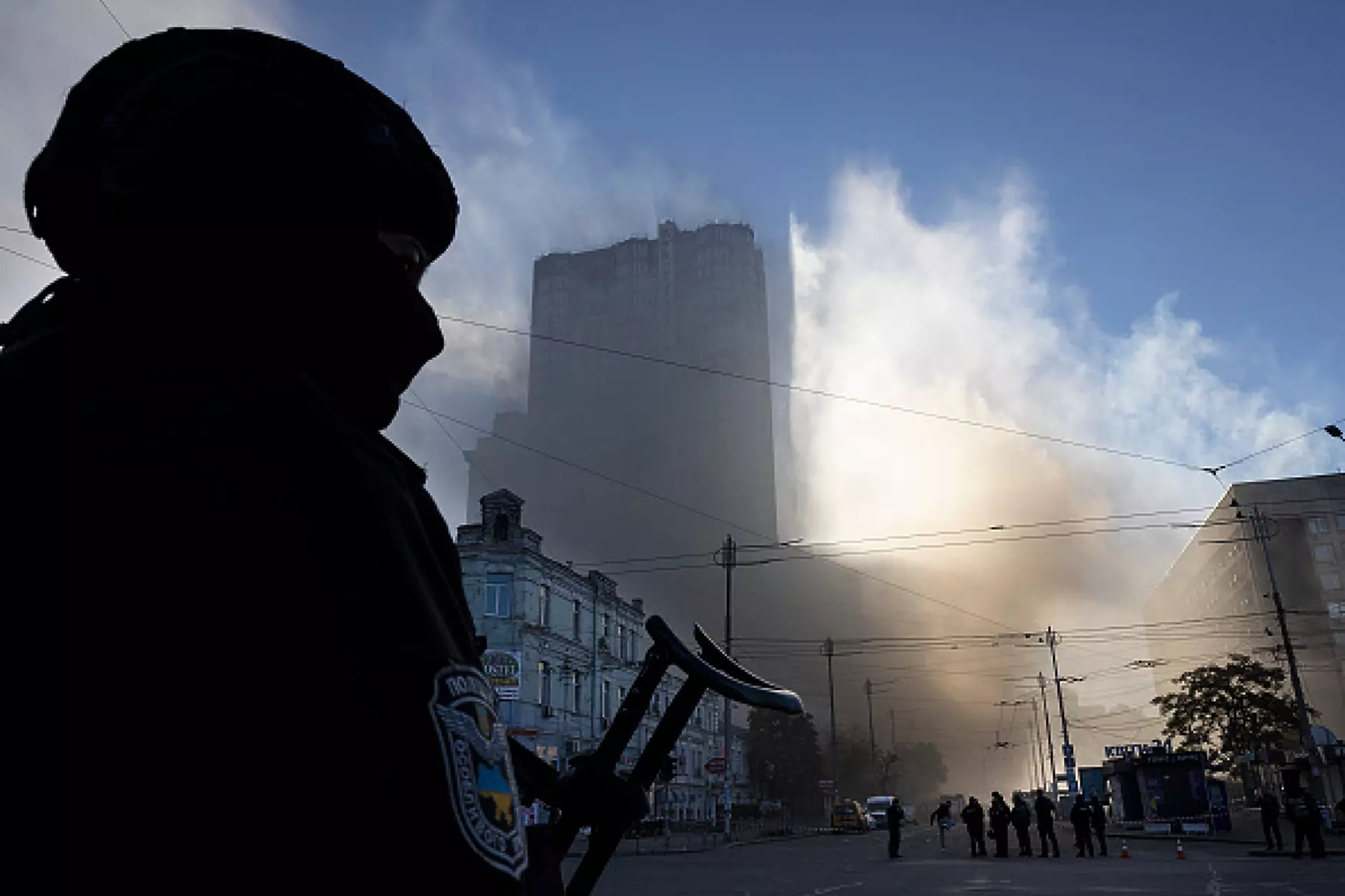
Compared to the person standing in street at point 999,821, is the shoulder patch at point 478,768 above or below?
above

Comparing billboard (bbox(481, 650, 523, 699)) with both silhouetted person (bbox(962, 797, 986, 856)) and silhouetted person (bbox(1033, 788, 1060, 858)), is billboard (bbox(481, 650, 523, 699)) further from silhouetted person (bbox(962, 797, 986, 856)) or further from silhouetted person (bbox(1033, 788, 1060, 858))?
silhouetted person (bbox(1033, 788, 1060, 858))

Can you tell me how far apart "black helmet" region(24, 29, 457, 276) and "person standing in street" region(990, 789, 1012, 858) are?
27700 mm

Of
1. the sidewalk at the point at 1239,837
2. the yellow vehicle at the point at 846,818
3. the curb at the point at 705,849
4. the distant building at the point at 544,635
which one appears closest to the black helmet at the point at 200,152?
the curb at the point at 705,849

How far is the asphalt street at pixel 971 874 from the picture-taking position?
1512 centimetres

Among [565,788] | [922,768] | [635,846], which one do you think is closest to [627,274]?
[922,768]

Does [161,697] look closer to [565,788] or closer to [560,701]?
[565,788]

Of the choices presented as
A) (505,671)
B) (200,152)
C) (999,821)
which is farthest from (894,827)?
(200,152)

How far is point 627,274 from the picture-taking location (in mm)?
148000

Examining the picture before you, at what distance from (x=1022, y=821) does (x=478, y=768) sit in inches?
1134

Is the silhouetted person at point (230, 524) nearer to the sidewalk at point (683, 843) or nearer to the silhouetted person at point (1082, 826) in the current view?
the sidewalk at point (683, 843)

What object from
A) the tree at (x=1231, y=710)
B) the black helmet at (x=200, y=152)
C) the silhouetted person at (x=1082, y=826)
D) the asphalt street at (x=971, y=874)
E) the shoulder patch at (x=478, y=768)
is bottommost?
the asphalt street at (x=971, y=874)

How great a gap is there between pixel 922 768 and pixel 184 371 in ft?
566

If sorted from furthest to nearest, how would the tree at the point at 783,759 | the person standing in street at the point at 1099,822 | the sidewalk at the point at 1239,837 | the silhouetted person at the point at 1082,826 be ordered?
the tree at the point at 783,759 → the person standing in street at the point at 1099,822 → the sidewalk at the point at 1239,837 → the silhouetted person at the point at 1082,826

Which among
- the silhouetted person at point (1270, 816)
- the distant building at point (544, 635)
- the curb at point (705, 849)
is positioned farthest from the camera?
the distant building at point (544, 635)
